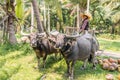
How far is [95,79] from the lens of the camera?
10.0 meters

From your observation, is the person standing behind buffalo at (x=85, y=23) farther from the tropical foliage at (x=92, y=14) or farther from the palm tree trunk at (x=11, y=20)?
the tropical foliage at (x=92, y=14)

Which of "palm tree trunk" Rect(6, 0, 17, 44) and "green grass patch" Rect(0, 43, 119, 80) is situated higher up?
"palm tree trunk" Rect(6, 0, 17, 44)

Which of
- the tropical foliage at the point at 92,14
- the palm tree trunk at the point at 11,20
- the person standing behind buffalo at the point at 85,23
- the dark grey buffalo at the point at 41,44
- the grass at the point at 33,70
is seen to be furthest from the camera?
the tropical foliage at the point at 92,14

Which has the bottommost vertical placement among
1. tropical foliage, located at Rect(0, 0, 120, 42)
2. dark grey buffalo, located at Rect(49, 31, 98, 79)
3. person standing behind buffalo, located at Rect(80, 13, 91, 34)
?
tropical foliage, located at Rect(0, 0, 120, 42)

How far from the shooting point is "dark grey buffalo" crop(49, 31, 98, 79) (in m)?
9.20

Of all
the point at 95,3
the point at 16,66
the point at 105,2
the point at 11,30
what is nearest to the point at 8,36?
the point at 11,30

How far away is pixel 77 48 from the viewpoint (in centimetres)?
969

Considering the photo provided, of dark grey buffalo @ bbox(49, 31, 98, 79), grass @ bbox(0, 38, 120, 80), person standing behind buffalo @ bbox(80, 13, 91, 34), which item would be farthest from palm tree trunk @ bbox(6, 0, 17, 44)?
dark grey buffalo @ bbox(49, 31, 98, 79)

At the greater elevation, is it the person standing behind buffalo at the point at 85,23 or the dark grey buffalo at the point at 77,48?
the person standing behind buffalo at the point at 85,23

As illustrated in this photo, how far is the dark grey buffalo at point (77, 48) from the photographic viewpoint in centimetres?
920

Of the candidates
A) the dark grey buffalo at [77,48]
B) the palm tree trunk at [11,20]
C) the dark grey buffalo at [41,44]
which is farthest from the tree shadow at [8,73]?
the palm tree trunk at [11,20]

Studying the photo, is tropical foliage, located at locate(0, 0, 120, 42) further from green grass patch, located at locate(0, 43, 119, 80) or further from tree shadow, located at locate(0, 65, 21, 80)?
tree shadow, located at locate(0, 65, 21, 80)

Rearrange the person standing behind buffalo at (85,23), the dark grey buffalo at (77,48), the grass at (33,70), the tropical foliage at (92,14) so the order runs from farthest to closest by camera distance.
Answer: the tropical foliage at (92,14) < the person standing behind buffalo at (85,23) < the grass at (33,70) < the dark grey buffalo at (77,48)

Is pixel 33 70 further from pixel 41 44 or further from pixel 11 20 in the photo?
pixel 11 20
